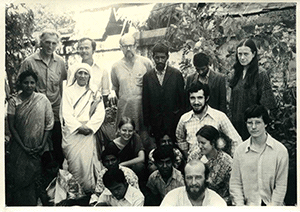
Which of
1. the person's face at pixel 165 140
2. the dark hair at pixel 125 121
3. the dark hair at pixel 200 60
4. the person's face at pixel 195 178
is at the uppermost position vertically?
the dark hair at pixel 200 60

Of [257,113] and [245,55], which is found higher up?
[245,55]

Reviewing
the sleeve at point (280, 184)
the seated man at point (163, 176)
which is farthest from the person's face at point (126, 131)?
the sleeve at point (280, 184)

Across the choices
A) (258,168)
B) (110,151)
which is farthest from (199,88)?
(110,151)

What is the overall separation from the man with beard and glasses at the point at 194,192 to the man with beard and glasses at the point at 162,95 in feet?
1.21

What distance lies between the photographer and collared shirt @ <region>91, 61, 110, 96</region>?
3320 millimetres

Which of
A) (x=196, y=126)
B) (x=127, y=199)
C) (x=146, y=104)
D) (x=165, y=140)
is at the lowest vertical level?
(x=127, y=199)

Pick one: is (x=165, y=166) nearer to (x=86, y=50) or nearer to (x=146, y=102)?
(x=146, y=102)

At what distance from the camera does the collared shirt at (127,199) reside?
3294mm

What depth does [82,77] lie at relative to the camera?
333 centimetres

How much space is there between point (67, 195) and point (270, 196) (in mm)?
1934

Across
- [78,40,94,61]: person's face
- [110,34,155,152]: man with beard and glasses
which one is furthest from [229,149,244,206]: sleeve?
[78,40,94,61]: person's face

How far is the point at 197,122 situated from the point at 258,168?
0.72 m

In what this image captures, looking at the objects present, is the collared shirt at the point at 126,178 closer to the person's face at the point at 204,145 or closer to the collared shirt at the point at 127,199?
the collared shirt at the point at 127,199

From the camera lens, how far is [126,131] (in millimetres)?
3303
